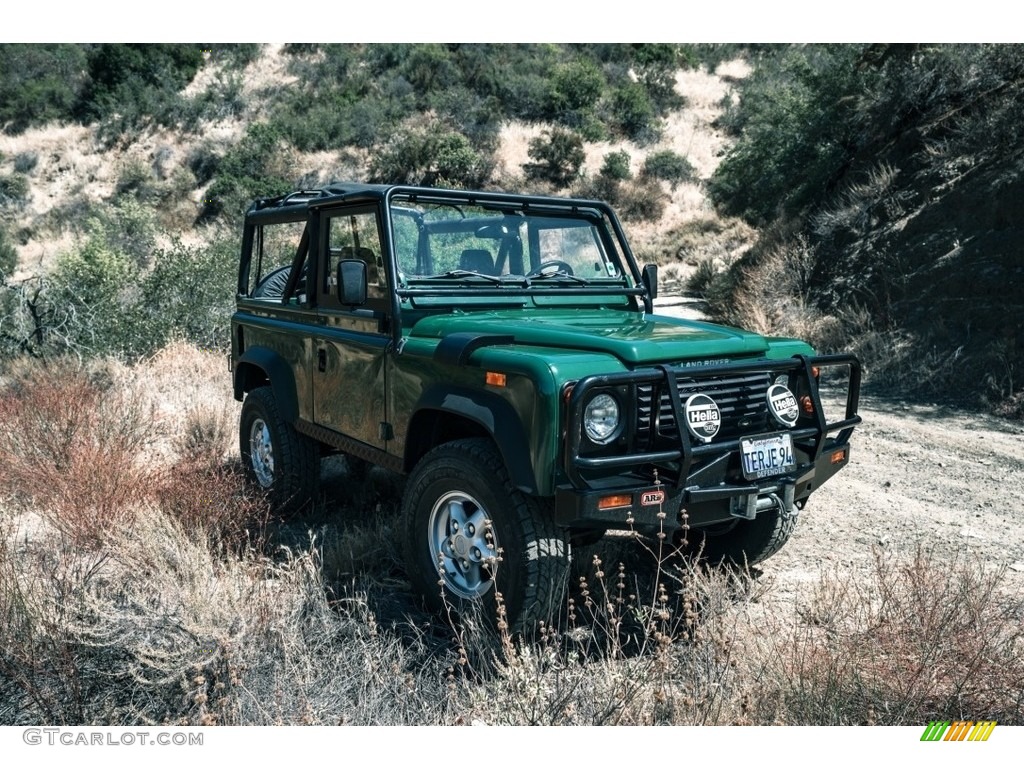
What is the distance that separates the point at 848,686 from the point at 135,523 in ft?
11.3

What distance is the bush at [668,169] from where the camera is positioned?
3053 centimetres

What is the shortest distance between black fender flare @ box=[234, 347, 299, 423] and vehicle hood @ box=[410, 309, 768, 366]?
1.48 m

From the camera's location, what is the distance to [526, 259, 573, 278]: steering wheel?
4738 mm

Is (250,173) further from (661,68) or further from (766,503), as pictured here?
(766,503)

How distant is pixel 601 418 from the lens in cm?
331

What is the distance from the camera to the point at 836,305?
38.8 feet

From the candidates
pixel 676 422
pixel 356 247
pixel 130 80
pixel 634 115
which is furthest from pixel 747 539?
pixel 130 80

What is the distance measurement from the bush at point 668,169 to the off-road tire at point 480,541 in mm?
28139

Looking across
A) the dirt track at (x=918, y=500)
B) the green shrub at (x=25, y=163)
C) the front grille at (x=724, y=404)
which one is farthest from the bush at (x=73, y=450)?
the green shrub at (x=25, y=163)

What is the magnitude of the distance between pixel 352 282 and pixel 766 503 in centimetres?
211

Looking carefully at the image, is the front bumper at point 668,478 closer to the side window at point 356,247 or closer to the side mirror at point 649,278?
the side mirror at point 649,278
